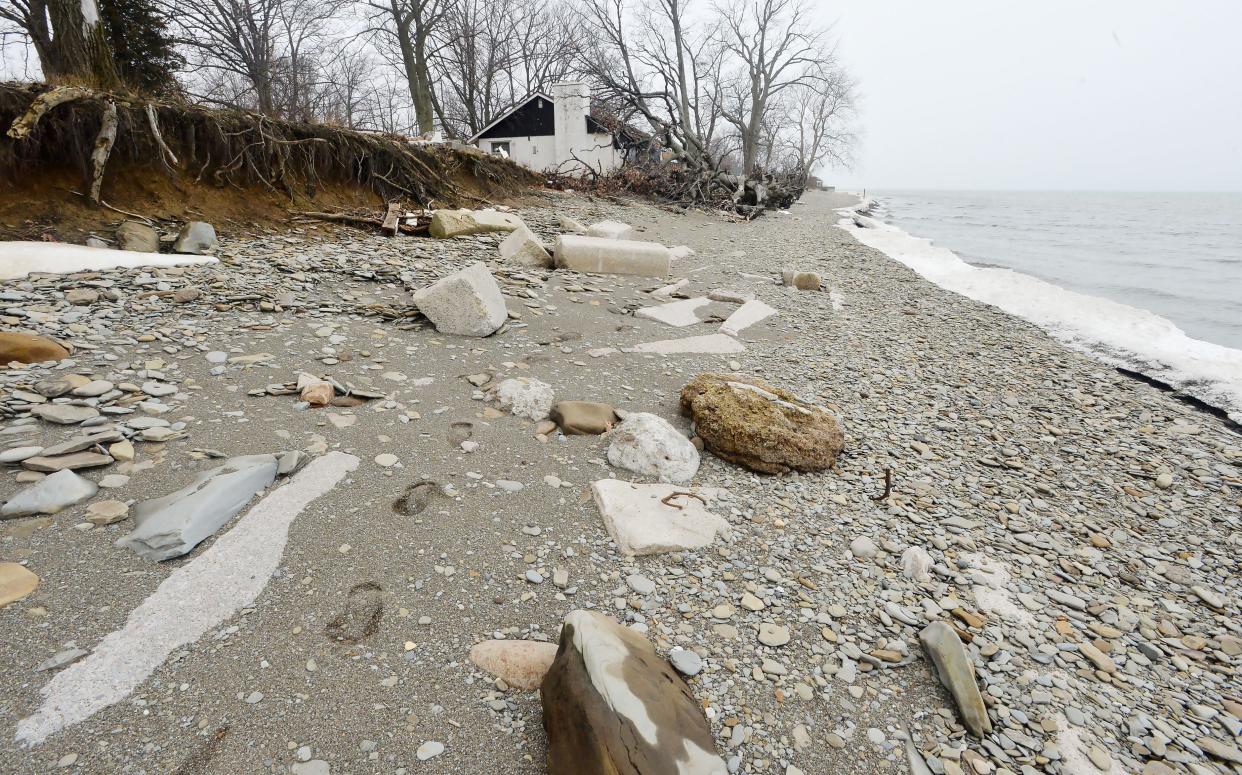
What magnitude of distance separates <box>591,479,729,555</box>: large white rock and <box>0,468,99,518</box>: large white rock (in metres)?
2.03

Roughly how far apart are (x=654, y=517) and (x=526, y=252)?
15.7ft

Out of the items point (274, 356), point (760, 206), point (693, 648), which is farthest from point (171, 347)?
point (760, 206)

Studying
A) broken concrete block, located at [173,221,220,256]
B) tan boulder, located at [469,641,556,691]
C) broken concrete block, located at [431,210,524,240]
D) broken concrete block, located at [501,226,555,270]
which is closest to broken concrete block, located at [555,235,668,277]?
broken concrete block, located at [501,226,555,270]

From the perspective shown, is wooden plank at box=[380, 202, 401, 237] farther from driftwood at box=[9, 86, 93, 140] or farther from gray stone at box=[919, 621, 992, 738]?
gray stone at box=[919, 621, 992, 738]

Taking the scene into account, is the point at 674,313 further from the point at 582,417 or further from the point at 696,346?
the point at 582,417

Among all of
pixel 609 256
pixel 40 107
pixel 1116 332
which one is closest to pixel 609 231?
pixel 609 256

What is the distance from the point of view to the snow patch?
3938 millimetres

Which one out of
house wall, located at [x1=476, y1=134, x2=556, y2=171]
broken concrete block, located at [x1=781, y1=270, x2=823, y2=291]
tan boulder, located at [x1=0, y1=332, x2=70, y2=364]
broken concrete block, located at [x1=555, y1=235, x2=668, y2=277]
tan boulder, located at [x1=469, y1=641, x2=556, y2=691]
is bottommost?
tan boulder, located at [x1=469, y1=641, x2=556, y2=691]

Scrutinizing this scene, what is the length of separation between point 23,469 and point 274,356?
1.38m

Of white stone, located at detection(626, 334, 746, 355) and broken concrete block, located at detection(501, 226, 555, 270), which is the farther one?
broken concrete block, located at detection(501, 226, 555, 270)

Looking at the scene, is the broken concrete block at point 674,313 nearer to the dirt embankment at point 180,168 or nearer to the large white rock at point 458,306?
the large white rock at point 458,306

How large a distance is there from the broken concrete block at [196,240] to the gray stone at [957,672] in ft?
20.9

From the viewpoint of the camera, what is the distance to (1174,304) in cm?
837

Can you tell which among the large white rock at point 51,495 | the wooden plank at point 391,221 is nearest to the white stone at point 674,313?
the wooden plank at point 391,221
